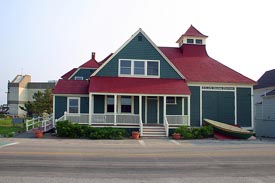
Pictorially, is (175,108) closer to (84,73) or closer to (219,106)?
(219,106)

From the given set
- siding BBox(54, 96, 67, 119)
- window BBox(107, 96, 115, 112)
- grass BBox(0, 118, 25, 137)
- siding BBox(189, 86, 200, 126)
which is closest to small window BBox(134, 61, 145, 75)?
window BBox(107, 96, 115, 112)

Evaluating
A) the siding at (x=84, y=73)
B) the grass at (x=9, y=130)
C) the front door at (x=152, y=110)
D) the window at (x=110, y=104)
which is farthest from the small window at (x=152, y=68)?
the grass at (x=9, y=130)

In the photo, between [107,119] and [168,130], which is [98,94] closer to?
[107,119]

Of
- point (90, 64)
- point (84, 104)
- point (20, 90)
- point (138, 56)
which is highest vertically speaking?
point (90, 64)

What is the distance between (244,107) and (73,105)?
15249 millimetres

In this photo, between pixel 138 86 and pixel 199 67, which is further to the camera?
pixel 199 67

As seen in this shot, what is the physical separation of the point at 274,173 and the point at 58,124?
17047 millimetres

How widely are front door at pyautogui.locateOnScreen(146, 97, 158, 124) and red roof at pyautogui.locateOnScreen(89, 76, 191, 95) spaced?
167 cm

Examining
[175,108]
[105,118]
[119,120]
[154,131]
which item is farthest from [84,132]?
[175,108]

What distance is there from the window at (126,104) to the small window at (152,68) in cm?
289

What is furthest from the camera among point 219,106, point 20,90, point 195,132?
point 20,90

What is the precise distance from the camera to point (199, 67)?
3103cm

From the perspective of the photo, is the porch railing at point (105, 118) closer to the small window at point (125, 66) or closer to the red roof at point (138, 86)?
the red roof at point (138, 86)

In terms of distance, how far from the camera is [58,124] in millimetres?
24094
